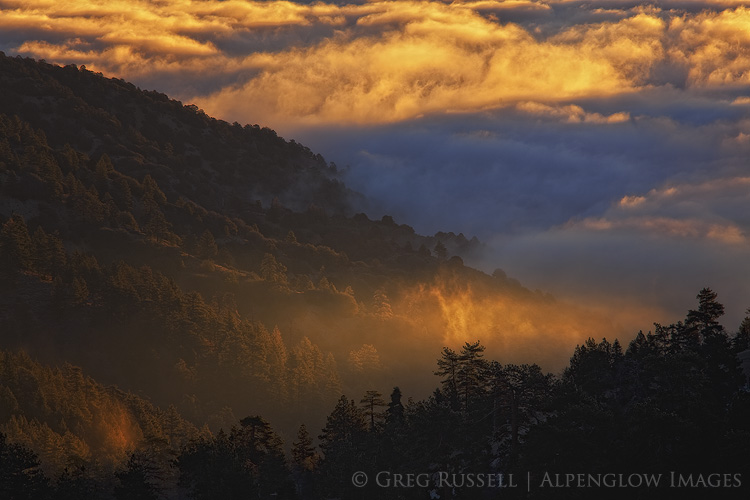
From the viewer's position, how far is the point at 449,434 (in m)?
95.5

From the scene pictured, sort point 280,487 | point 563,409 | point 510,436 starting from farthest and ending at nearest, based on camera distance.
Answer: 1. point 280,487
2. point 510,436
3. point 563,409

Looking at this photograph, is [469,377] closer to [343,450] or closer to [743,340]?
[343,450]

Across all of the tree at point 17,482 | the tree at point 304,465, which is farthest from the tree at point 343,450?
the tree at point 17,482

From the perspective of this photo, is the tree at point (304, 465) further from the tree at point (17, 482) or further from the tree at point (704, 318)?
the tree at point (704, 318)

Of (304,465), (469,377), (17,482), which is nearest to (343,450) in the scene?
(304,465)

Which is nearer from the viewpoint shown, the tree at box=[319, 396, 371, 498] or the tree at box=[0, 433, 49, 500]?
the tree at box=[0, 433, 49, 500]

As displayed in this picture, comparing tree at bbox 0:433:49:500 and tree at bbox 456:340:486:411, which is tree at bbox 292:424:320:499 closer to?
tree at bbox 456:340:486:411

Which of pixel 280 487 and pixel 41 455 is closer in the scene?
pixel 280 487

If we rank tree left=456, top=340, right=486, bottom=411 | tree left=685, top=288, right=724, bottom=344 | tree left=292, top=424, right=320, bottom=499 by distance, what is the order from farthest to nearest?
tree left=292, top=424, right=320, bottom=499 → tree left=456, top=340, right=486, bottom=411 → tree left=685, top=288, right=724, bottom=344

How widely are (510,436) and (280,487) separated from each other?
88.1ft

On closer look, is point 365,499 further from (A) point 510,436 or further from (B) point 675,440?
(B) point 675,440

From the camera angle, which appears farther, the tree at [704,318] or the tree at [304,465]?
the tree at [304,465]

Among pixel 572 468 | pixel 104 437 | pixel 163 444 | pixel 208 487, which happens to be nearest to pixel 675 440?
pixel 572 468

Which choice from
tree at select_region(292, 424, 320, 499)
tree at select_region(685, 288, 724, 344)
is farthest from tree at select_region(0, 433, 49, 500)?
tree at select_region(685, 288, 724, 344)
